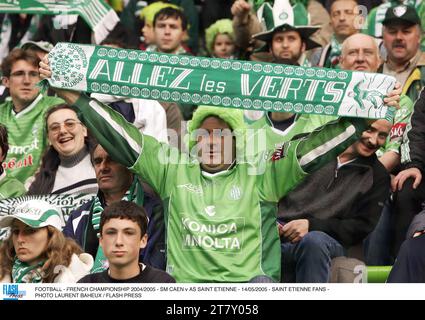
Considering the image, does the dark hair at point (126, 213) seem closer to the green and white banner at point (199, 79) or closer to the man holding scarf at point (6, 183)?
the green and white banner at point (199, 79)

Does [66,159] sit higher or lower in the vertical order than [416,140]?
lower

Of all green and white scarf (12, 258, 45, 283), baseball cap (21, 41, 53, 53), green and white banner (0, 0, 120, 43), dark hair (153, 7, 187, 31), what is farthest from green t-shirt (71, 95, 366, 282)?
dark hair (153, 7, 187, 31)

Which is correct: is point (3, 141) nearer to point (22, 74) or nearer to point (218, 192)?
point (22, 74)

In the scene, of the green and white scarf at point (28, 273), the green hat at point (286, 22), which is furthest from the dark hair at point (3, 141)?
the green hat at point (286, 22)

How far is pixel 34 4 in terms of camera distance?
377 inches

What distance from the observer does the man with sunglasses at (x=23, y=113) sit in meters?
8.94

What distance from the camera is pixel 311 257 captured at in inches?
317

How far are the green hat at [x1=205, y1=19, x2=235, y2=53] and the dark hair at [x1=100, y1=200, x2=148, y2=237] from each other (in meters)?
2.10

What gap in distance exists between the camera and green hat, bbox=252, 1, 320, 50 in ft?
30.3

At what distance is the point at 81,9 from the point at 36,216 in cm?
218

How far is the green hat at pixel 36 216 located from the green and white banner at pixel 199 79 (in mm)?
788

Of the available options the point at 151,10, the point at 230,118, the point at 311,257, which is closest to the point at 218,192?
the point at 230,118

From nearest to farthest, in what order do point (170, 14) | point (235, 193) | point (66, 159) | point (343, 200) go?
1. point (235, 193)
2. point (343, 200)
3. point (66, 159)
4. point (170, 14)

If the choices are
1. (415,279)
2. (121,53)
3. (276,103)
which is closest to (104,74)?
(121,53)
